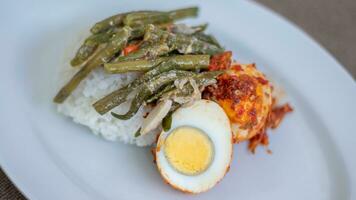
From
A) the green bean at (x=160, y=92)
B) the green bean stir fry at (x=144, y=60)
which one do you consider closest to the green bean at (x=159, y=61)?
the green bean stir fry at (x=144, y=60)

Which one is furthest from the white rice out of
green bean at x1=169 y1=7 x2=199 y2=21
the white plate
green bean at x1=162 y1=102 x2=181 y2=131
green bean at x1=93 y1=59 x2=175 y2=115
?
green bean at x1=169 y1=7 x2=199 y2=21

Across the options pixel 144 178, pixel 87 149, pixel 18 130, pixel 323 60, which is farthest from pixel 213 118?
pixel 323 60

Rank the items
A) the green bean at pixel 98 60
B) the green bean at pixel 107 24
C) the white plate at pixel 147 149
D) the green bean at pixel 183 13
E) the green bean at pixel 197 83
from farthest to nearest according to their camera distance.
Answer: the green bean at pixel 183 13
the green bean at pixel 107 24
the green bean at pixel 98 60
the green bean at pixel 197 83
the white plate at pixel 147 149

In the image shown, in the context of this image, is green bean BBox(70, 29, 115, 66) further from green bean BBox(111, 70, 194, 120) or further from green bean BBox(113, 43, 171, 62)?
green bean BBox(111, 70, 194, 120)

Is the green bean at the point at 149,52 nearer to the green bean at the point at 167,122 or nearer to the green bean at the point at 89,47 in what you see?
the green bean at the point at 89,47

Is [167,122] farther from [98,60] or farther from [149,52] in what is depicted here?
[98,60]

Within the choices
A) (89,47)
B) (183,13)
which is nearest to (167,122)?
(89,47)

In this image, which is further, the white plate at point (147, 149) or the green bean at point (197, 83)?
the green bean at point (197, 83)
